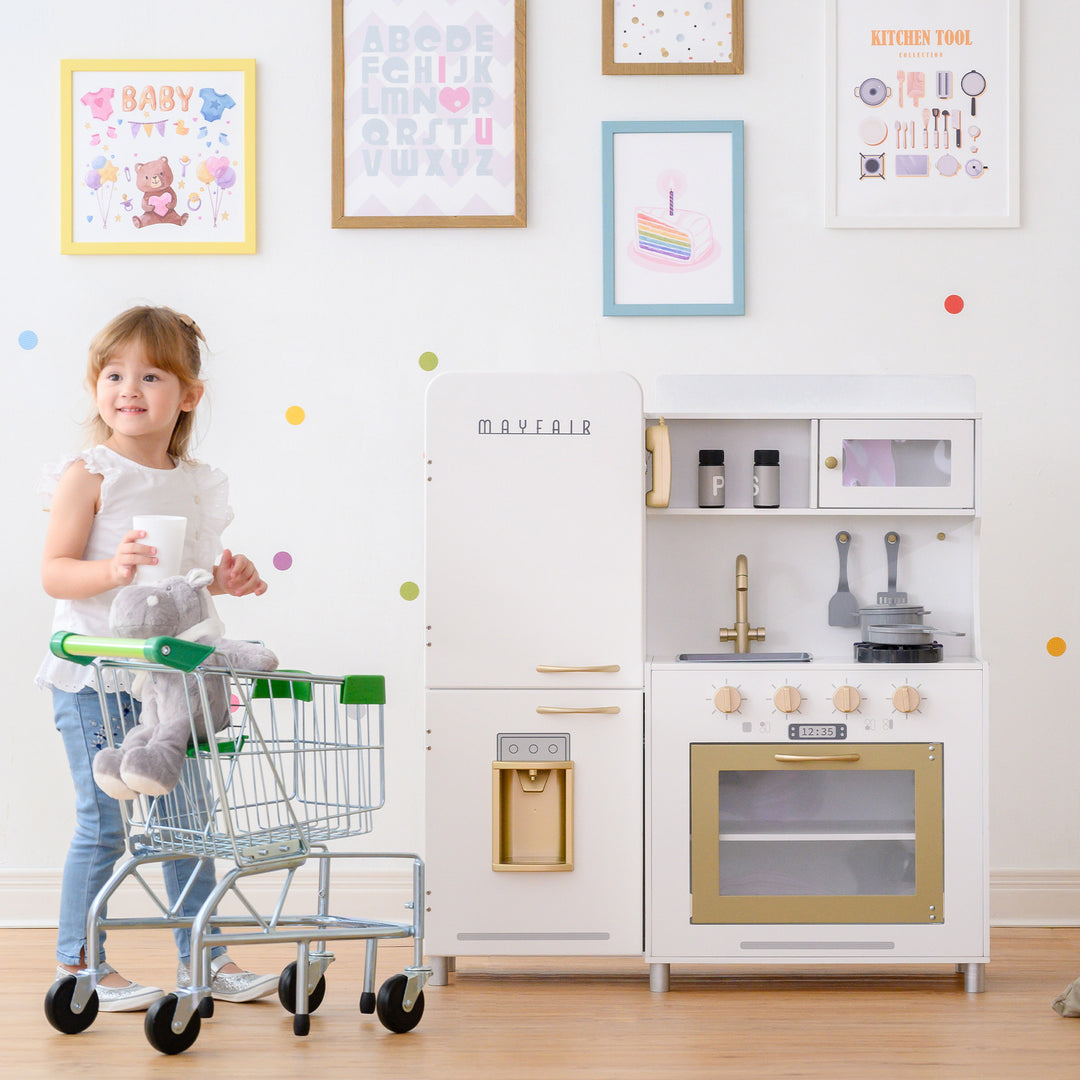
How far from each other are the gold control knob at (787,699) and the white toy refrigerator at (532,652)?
1.02 feet

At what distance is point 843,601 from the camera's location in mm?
2979

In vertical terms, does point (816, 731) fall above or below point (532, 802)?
above

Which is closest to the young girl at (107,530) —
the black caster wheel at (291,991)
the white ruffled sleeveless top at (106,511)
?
the white ruffled sleeveless top at (106,511)

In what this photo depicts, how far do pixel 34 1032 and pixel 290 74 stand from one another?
2.50 meters

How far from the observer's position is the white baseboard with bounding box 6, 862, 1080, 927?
3.19m

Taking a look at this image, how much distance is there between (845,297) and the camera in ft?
10.7

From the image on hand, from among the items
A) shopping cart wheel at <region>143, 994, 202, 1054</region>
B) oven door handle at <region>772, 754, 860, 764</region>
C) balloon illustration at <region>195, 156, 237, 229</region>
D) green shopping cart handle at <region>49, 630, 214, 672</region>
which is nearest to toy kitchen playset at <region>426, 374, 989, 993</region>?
oven door handle at <region>772, 754, 860, 764</region>

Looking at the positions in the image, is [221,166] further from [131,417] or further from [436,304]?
[131,417]

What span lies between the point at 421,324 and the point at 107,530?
46.7 inches

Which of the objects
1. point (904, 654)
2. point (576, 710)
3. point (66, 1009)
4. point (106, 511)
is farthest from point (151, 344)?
point (904, 654)

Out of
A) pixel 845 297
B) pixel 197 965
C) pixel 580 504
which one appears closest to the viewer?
pixel 197 965

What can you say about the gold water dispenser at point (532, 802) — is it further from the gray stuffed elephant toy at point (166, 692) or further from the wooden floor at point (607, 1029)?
the gray stuffed elephant toy at point (166, 692)


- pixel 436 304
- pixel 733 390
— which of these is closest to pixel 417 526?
pixel 436 304

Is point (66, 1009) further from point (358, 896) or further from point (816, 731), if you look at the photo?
point (816, 731)
